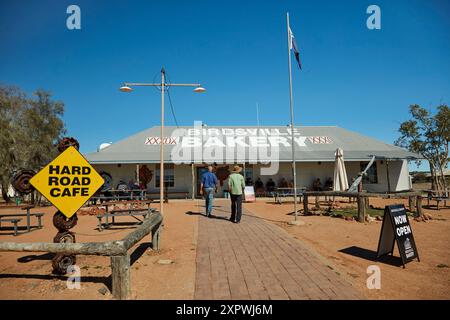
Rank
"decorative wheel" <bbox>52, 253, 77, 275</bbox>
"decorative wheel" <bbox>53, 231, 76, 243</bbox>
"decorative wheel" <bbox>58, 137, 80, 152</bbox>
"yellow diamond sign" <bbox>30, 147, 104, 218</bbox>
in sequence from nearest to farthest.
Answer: "yellow diamond sign" <bbox>30, 147, 104, 218</bbox> → "decorative wheel" <bbox>52, 253, 77, 275</bbox> → "decorative wheel" <bbox>53, 231, 76, 243</bbox> → "decorative wheel" <bbox>58, 137, 80, 152</bbox>

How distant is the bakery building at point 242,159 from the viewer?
16.1 m

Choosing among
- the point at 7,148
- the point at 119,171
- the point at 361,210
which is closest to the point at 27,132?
the point at 7,148

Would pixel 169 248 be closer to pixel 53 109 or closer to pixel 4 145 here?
pixel 4 145

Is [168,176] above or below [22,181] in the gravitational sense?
below

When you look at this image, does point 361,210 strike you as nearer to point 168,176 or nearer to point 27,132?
point 168,176

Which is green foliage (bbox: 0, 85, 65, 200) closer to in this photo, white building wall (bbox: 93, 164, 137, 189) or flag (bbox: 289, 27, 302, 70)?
white building wall (bbox: 93, 164, 137, 189)

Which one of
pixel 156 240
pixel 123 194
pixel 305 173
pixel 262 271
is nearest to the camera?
pixel 262 271

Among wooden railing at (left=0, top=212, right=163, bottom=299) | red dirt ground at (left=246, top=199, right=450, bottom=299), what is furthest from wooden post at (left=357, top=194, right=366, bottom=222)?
wooden railing at (left=0, top=212, right=163, bottom=299)

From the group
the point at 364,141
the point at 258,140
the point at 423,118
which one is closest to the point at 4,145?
the point at 258,140

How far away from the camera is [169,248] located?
5172 millimetres

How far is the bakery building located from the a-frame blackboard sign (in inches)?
442

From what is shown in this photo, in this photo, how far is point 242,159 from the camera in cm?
1620

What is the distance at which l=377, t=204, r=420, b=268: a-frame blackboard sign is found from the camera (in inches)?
170

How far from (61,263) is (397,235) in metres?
6.03
